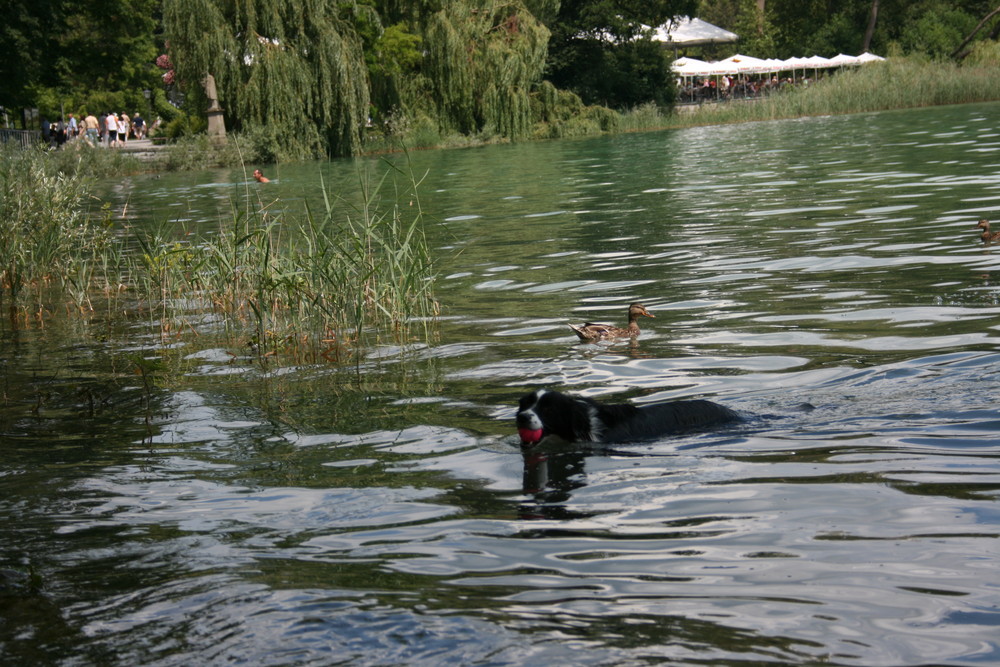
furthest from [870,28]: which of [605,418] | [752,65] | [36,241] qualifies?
[605,418]

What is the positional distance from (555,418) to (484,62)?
39.4 meters

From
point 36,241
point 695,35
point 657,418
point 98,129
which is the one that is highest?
point 695,35

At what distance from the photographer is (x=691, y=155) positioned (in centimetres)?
3300

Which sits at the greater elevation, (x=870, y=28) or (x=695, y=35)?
(x=695, y=35)

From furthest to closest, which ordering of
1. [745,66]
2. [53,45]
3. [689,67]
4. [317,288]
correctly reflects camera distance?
[689,67] < [745,66] < [53,45] < [317,288]

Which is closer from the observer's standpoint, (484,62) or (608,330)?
(608,330)

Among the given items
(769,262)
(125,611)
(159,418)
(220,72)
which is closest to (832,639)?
(125,611)

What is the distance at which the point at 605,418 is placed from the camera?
6.45 m

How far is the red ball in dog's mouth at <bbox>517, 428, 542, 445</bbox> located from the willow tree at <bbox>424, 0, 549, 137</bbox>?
38.5 meters

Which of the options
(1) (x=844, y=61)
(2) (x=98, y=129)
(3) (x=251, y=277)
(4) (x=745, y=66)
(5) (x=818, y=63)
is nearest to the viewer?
(3) (x=251, y=277)

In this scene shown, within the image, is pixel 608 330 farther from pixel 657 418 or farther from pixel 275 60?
pixel 275 60

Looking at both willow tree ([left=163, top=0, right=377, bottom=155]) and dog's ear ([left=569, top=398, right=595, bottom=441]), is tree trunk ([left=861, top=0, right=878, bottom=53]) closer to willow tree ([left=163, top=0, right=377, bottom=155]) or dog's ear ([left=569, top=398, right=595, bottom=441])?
willow tree ([left=163, top=0, right=377, bottom=155])

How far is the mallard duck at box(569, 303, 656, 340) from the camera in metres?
9.09

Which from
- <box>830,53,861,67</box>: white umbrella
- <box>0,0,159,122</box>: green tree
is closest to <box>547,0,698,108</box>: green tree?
<box>830,53,861,67</box>: white umbrella
